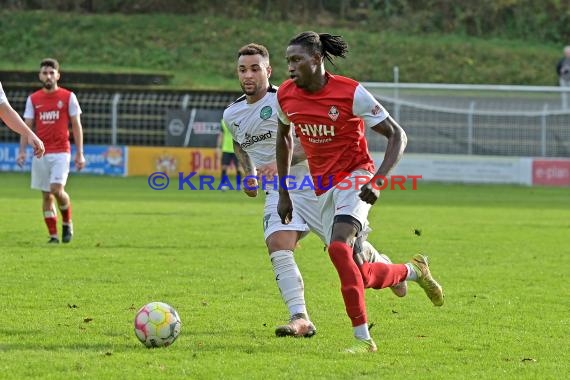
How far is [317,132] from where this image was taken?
784 cm

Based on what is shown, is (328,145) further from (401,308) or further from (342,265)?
(401,308)

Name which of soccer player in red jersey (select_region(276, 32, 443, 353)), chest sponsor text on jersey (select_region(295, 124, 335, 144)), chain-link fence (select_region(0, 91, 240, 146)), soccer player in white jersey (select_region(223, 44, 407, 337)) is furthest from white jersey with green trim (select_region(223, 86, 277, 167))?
chain-link fence (select_region(0, 91, 240, 146))

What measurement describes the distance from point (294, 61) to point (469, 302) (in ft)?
10.6

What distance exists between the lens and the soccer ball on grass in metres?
7.42

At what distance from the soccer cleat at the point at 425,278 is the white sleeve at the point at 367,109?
1.47 metres

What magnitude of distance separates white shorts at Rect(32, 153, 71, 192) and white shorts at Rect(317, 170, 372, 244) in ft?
24.5

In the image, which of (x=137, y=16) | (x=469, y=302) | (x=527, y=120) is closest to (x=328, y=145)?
(x=469, y=302)

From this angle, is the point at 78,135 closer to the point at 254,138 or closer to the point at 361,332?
the point at 254,138

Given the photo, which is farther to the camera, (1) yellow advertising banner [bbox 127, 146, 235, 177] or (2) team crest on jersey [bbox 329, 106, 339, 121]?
(1) yellow advertising banner [bbox 127, 146, 235, 177]

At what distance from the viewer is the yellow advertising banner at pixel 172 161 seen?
3119 cm

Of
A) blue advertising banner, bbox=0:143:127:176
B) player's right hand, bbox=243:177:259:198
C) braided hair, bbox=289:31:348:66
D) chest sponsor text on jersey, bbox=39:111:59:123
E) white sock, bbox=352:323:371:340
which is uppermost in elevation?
braided hair, bbox=289:31:348:66

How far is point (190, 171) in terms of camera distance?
103 ft

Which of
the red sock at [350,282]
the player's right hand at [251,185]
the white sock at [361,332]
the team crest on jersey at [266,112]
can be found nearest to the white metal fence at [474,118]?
the player's right hand at [251,185]

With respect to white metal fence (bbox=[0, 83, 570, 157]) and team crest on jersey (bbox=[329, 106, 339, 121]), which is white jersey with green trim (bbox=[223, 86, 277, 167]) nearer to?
team crest on jersey (bbox=[329, 106, 339, 121])
